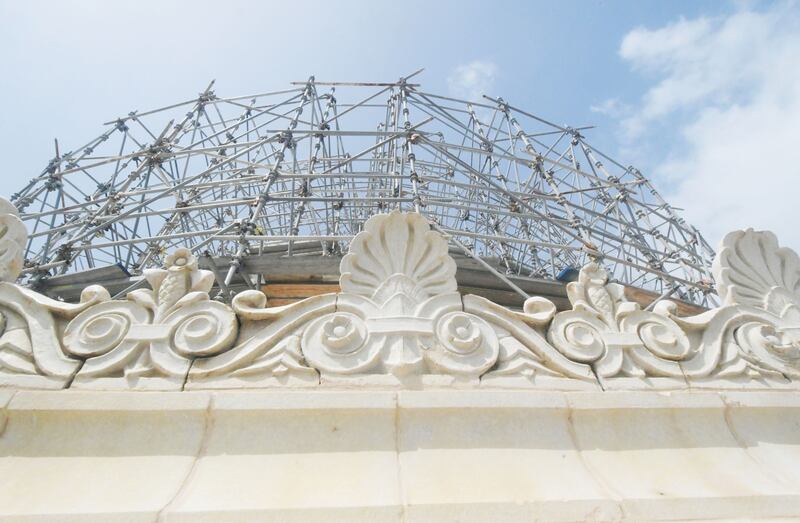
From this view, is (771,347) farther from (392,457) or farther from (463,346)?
(392,457)

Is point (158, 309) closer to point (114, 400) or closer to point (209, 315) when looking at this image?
point (209, 315)

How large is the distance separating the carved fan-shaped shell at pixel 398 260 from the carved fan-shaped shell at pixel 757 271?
2.20 m

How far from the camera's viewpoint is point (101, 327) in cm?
281

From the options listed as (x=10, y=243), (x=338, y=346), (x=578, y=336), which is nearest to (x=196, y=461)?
(x=338, y=346)

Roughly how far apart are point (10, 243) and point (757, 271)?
5.55 meters

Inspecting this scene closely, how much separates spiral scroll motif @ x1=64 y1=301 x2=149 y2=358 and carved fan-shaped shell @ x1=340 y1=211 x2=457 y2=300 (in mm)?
1334

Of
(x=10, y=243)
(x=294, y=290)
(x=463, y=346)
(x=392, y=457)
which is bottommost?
(x=392, y=457)

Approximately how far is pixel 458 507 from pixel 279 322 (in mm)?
1517

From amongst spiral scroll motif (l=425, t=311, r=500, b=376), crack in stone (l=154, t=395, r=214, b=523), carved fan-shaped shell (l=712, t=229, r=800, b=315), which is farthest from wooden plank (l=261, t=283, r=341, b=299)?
carved fan-shaped shell (l=712, t=229, r=800, b=315)

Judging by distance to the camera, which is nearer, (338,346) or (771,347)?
(338,346)

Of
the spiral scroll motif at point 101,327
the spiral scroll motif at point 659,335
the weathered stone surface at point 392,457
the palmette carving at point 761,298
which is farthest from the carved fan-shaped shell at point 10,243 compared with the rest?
the palmette carving at point 761,298

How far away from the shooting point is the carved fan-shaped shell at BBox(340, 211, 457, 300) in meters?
3.21

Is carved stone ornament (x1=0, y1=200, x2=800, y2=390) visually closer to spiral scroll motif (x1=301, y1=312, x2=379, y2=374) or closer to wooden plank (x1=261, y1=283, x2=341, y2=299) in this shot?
spiral scroll motif (x1=301, y1=312, x2=379, y2=374)

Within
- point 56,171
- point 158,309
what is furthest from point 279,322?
point 56,171
